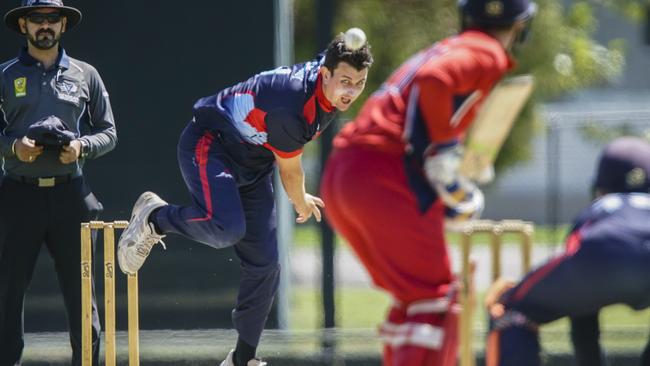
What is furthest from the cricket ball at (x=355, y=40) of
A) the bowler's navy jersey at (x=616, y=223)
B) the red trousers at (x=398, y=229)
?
the bowler's navy jersey at (x=616, y=223)

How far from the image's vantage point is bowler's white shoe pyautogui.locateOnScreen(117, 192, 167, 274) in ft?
19.7

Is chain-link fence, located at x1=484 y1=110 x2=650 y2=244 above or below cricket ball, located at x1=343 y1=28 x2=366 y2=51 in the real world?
below

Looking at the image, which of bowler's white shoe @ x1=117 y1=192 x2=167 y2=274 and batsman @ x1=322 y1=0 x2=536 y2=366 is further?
bowler's white shoe @ x1=117 y1=192 x2=167 y2=274

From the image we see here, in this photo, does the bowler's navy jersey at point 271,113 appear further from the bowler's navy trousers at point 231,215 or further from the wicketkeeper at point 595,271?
the wicketkeeper at point 595,271

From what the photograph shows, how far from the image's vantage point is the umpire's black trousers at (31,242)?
629cm

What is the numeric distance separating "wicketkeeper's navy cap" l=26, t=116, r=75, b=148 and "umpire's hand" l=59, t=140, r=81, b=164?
0.03m

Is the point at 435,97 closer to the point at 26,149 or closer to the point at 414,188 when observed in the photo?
the point at 414,188

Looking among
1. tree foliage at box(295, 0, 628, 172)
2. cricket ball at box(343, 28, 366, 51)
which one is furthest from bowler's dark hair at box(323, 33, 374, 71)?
tree foliage at box(295, 0, 628, 172)

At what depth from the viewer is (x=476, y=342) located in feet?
25.6

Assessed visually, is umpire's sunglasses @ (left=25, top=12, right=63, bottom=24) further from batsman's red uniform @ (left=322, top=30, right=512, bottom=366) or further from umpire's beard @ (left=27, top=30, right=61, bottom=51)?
batsman's red uniform @ (left=322, top=30, right=512, bottom=366)

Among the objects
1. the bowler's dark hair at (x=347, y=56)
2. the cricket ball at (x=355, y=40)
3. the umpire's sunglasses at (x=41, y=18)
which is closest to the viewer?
the cricket ball at (x=355, y=40)

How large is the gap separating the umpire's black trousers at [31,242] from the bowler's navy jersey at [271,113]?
86 cm

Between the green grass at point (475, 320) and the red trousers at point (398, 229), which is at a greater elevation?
the red trousers at point (398, 229)

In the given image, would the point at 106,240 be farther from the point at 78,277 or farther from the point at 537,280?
the point at 537,280
